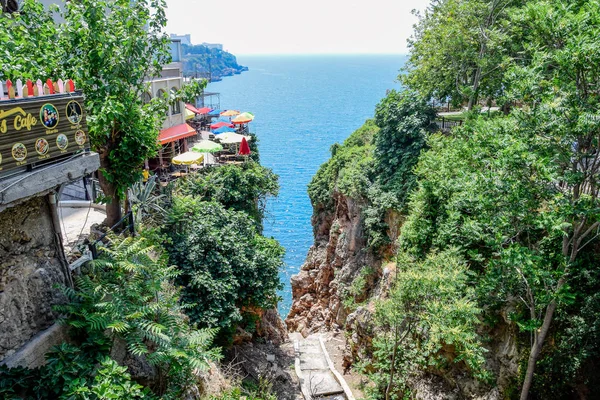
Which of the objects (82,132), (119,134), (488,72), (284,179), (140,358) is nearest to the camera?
(82,132)

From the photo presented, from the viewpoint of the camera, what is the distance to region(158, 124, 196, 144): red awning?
925 inches

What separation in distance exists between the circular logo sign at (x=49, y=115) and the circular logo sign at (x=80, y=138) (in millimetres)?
644

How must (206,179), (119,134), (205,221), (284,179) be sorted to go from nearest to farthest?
(119,134) < (205,221) < (206,179) < (284,179)

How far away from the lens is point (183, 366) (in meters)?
10.7

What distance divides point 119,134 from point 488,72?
1722 cm

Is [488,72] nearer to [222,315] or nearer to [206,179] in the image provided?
[206,179]

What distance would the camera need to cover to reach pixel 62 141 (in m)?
9.45

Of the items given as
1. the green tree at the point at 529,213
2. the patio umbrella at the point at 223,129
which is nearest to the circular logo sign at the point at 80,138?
the green tree at the point at 529,213

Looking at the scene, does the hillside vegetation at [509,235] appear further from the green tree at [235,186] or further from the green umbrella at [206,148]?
the green umbrella at [206,148]

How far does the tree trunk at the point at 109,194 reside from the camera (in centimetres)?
1273

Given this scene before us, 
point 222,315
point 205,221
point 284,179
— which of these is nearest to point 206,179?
point 205,221

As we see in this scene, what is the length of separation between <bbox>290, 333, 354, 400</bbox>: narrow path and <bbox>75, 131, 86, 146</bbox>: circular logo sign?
47.6 ft

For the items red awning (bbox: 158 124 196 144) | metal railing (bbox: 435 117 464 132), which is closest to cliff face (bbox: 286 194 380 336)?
metal railing (bbox: 435 117 464 132)

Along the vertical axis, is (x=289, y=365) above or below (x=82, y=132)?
below
